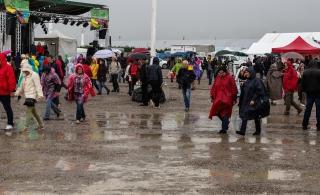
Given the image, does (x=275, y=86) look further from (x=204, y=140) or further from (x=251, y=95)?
(x=204, y=140)

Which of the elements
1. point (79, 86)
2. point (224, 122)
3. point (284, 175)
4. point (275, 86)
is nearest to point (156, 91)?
point (275, 86)

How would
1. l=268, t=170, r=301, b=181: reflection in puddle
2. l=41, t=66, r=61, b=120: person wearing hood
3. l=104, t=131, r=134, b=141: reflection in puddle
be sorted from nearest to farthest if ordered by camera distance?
l=268, t=170, r=301, b=181: reflection in puddle < l=104, t=131, r=134, b=141: reflection in puddle < l=41, t=66, r=61, b=120: person wearing hood

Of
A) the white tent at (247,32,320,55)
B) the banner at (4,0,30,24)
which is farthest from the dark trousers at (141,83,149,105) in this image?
the white tent at (247,32,320,55)

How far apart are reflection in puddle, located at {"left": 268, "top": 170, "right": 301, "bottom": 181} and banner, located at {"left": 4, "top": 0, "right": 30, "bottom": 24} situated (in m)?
21.8

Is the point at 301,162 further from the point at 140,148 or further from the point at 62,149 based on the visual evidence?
the point at 62,149

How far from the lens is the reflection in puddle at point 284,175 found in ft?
27.3

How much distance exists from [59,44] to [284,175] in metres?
31.1

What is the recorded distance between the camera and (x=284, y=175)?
8.52m

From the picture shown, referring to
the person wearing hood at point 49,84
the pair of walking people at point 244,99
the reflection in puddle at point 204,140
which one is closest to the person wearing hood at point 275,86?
the pair of walking people at point 244,99

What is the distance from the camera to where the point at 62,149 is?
1063 cm

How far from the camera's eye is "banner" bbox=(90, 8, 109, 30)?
36.8 m

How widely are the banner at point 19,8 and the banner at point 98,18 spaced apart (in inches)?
275

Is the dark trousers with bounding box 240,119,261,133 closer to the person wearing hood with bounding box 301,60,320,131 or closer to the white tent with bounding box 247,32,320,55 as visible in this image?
the person wearing hood with bounding box 301,60,320,131

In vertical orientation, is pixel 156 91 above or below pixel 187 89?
below
